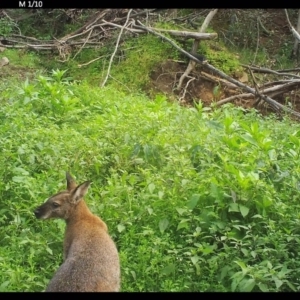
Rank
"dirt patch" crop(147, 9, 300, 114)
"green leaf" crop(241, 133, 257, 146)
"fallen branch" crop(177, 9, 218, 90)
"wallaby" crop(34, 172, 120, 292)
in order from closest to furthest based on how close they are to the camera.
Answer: "wallaby" crop(34, 172, 120, 292), "green leaf" crop(241, 133, 257, 146), "dirt patch" crop(147, 9, 300, 114), "fallen branch" crop(177, 9, 218, 90)

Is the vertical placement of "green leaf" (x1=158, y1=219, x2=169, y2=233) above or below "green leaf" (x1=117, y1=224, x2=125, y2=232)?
above

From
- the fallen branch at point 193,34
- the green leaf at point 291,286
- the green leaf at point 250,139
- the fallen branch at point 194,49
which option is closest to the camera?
the green leaf at point 291,286

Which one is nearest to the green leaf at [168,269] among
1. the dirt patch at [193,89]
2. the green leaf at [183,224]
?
the green leaf at [183,224]

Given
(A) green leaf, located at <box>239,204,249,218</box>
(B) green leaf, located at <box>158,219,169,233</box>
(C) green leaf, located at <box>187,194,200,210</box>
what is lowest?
(B) green leaf, located at <box>158,219,169,233</box>

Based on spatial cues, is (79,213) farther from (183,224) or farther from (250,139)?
(250,139)

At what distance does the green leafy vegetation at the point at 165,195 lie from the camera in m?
4.82

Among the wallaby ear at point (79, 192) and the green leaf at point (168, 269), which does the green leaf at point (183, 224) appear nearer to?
the green leaf at point (168, 269)

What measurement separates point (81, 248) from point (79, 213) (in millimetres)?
602

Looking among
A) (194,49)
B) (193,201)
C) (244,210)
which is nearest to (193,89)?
(194,49)

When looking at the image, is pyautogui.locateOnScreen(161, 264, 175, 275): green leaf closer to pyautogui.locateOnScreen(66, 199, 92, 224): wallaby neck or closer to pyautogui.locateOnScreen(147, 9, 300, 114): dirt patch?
pyautogui.locateOnScreen(66, 199, 92, 224): wallaby neck

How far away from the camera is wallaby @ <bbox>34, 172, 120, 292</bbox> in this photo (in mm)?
4191

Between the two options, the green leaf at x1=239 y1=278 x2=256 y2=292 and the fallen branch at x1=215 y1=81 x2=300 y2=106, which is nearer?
the green leaf at x1=239 y1=278 x2=256 y2=292

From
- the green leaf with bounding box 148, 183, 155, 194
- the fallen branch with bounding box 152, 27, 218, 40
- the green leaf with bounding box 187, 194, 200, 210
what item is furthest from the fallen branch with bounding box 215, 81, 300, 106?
the green leaf with bounding box 187, 194, 200, 210
